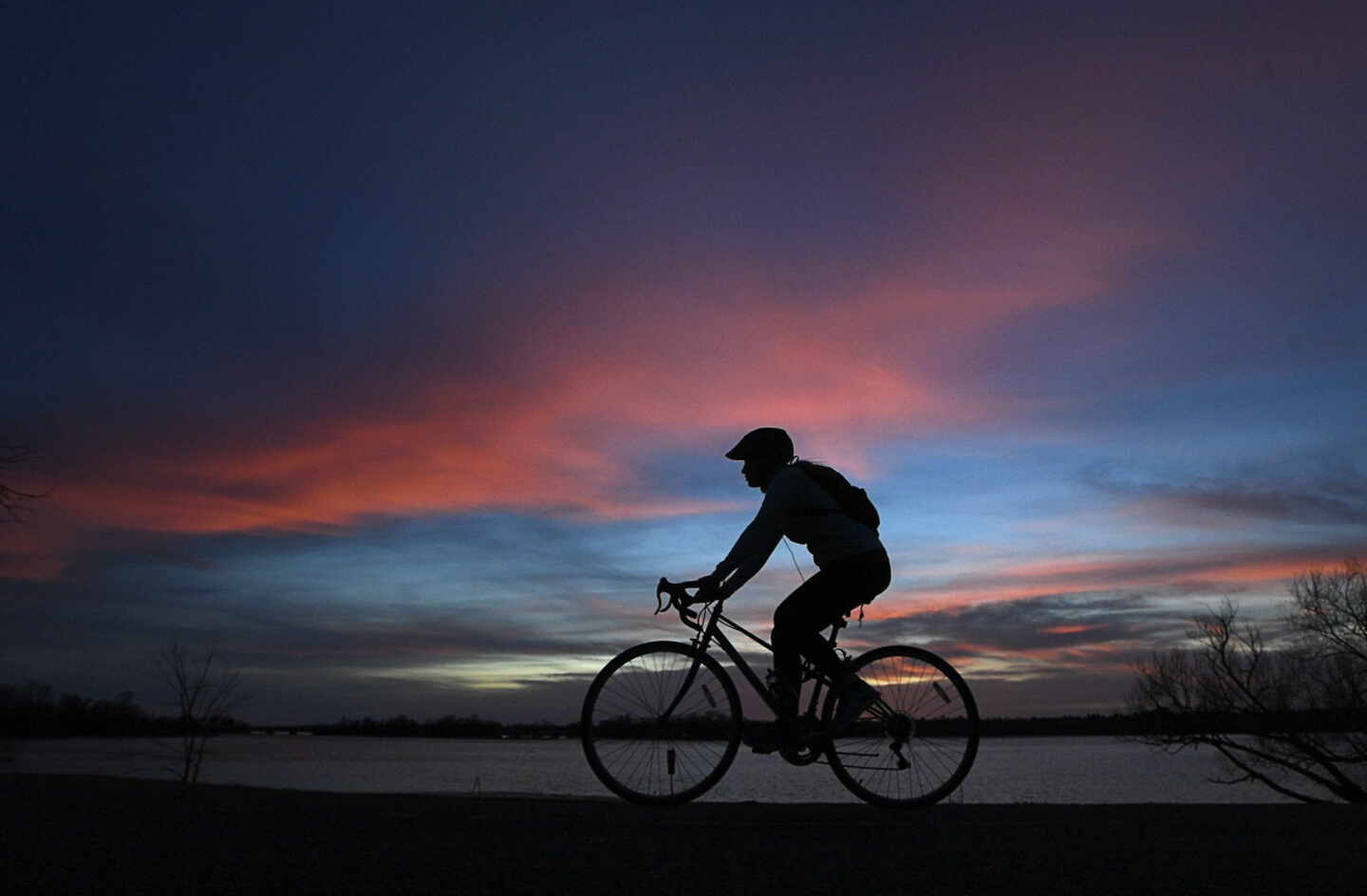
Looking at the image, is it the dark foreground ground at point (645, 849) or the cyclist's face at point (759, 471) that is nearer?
the dark foreground ground at point (645, 849)

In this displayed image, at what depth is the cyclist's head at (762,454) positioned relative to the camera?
21.9 ft

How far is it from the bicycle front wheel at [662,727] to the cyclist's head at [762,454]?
122 centimetres

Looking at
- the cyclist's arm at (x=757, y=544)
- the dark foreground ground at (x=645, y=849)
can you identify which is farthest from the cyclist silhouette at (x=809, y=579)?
→ the dark foreground ground at (x=645, y=849)

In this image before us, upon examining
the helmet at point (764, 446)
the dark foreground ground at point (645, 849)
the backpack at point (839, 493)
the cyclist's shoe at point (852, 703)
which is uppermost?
the helmet at point (764, 446)

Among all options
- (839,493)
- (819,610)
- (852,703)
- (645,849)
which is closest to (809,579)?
(819,610)

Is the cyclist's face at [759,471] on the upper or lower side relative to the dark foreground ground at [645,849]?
upper

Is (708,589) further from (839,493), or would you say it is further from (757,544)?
(839,493)

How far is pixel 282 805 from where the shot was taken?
20.8ft

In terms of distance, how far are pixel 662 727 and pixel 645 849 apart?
197cm

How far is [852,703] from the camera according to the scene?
21.6 feet

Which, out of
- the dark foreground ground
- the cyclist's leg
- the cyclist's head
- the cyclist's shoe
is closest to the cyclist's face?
→ the cyclist's head

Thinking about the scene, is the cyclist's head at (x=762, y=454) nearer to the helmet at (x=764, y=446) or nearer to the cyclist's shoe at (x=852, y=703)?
the helmet at (x=764, y=446)

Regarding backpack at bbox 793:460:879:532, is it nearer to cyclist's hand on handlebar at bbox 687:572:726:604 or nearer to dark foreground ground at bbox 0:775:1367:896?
cyclist's hand on handlebar at bbox 687:572:726:604

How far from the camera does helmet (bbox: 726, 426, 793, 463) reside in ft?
21.9
